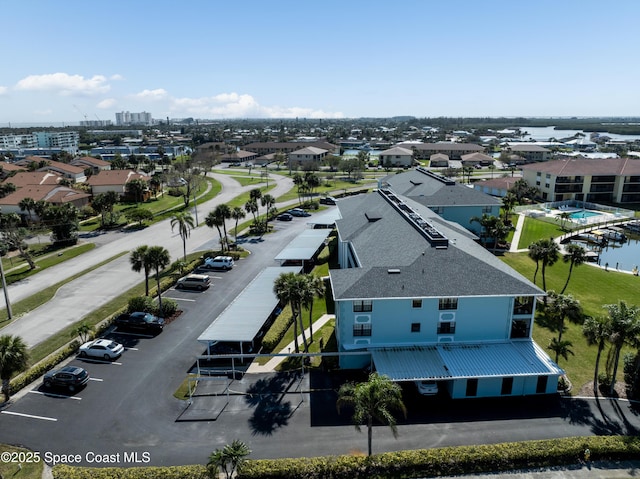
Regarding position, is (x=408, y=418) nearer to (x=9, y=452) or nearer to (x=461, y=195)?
(x=9, y=452)

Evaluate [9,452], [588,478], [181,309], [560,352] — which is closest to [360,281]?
[560,352]

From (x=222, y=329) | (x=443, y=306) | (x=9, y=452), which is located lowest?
(x=9, y=452)

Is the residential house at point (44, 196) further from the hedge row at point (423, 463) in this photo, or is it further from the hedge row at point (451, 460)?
the hedge row at point (451, 460)

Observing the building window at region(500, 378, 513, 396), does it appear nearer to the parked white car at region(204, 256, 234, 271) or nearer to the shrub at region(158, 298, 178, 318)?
the shrub at region(158, 298, 178, 318)

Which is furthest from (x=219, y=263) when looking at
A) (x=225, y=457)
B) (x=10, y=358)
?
(x=225, y=457)

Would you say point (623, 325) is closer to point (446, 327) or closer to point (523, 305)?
point (523, 305)

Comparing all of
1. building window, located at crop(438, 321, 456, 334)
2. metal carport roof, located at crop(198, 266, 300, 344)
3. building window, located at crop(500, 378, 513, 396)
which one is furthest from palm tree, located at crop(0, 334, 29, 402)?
building window, located at crop(500, 378, 513, 396)
